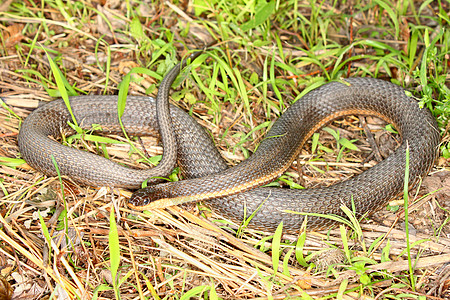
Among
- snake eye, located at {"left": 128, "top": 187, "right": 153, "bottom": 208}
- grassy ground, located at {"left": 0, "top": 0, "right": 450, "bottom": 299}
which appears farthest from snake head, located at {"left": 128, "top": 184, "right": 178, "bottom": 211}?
grassy ground, located at {"left": 0, "top": 0, "right": 450, "bottom": 299}

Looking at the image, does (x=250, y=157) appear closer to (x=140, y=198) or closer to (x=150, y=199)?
(x=150, y=199)

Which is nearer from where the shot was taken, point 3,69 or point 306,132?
point 306,132

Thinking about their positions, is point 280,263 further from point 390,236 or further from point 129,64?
point 129,64

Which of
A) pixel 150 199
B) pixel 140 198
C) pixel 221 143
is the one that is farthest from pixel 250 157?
pixel 140 198

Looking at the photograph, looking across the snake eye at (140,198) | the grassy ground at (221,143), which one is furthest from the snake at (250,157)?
the grassy ground at (221,143)

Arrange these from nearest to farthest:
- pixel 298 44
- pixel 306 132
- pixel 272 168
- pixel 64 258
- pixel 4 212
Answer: pixel 64 258 < pixel 4 212 < pixel 272 168 < pixel 306 132 < pixel 298 44

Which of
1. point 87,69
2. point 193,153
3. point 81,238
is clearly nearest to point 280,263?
point 193,153

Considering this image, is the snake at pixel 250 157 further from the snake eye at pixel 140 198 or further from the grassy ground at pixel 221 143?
the grassy ground at pixel 221 143
